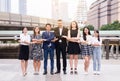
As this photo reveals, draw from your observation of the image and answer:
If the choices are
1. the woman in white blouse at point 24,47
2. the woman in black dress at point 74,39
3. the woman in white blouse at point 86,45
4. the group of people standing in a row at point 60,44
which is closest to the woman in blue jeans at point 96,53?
the group of people standing in a row at point 60,44

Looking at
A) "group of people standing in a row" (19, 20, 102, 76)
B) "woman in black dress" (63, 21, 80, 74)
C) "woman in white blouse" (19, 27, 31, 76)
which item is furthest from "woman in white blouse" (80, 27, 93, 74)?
"woman in white blouse" (19, 27, 31, 76)

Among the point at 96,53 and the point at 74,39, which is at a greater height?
the point at 74,39

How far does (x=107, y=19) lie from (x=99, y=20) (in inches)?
813

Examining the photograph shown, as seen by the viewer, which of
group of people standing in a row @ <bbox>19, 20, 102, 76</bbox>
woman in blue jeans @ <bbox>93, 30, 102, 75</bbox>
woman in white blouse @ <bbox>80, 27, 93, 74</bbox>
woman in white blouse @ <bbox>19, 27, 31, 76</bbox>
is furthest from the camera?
woman in blue jeans @ <bbox>93, 30, 102, 75</bbox>

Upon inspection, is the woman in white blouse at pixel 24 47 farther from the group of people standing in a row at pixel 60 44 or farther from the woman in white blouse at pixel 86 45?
the woman in white blouse at pixel 86 45

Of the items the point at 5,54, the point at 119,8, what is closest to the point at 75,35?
the point at 5,54

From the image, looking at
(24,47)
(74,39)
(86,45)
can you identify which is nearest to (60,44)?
(74,39)

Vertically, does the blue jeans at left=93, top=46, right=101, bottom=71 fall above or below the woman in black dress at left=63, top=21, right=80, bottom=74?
below

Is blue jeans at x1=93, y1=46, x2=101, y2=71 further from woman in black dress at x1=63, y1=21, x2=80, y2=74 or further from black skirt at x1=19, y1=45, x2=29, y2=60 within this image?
black skirt at x1=19, y1=45, x2=29, y2=60

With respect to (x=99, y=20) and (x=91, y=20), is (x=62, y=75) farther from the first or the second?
(x=91, y=20)

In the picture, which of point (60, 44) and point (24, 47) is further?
point (60, 44)

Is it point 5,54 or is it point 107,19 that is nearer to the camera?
point 5,54

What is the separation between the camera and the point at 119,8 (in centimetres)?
12644

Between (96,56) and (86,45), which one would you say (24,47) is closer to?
(86,45)
